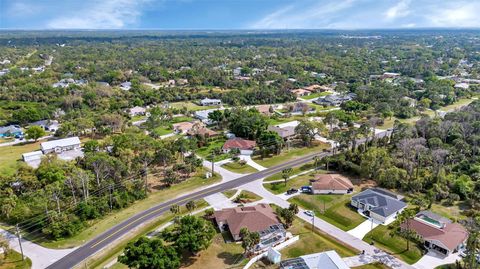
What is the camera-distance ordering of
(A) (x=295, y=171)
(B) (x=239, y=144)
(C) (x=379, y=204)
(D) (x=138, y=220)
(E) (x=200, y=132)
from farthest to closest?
(E) (x=200, y=132), (B) (x=239, y=144), (A) (x=295, y=171), (C) (x=379, y=204), (D) (x=138, y=220)

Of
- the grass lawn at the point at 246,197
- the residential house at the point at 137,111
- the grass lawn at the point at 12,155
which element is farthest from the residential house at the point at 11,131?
the grass lawn at the point at 246,197

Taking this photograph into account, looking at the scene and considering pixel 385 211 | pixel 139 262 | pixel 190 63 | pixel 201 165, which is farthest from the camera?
pixel 190 63

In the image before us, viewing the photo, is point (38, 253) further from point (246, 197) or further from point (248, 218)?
point (246, 197)

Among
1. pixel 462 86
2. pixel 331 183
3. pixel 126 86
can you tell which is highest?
pixel 126 86

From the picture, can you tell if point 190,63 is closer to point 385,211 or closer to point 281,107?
point 281,107

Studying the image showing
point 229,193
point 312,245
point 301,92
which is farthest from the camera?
point 301,92

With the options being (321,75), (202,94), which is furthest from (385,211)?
(321,75)

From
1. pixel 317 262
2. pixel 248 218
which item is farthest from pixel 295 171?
pixel 317 262
